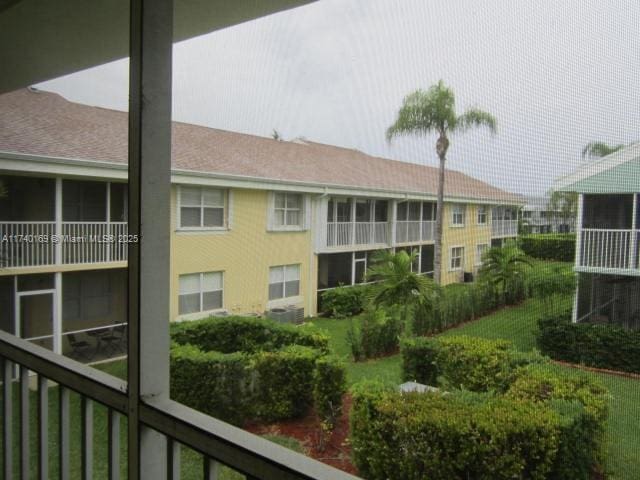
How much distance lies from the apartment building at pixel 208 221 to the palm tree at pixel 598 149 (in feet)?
0.45

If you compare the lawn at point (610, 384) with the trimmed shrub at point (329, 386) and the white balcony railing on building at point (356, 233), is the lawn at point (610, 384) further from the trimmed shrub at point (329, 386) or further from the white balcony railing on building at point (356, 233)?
the white balcony railing on building at point (356, 233)

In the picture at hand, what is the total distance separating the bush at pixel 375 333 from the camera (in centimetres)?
89

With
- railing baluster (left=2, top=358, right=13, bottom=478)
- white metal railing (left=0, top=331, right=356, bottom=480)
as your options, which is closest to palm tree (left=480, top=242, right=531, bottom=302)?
white metal railing (left=0, top=331, right=356, bottom=480)

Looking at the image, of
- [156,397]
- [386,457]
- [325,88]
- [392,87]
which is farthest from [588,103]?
[156,397]

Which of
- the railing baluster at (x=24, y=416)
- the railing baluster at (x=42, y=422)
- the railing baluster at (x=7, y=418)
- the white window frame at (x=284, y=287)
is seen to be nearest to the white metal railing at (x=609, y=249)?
the white window frame at (x=284, y=287)

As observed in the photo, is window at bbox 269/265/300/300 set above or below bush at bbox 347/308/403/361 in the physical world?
above

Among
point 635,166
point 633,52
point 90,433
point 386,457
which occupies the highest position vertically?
point 633,52

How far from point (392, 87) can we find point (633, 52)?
36cm

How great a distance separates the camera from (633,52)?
534 millimetres

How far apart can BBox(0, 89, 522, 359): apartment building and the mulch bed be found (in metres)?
0.29

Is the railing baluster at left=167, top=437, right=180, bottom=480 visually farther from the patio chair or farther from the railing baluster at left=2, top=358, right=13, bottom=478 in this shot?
the railing baluster at left=2, top=358, right=13, bottom=478

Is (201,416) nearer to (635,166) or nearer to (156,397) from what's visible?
(156,397)

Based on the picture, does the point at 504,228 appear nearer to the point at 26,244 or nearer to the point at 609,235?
the point at 609,235

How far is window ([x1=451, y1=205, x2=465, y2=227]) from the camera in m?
0.73
